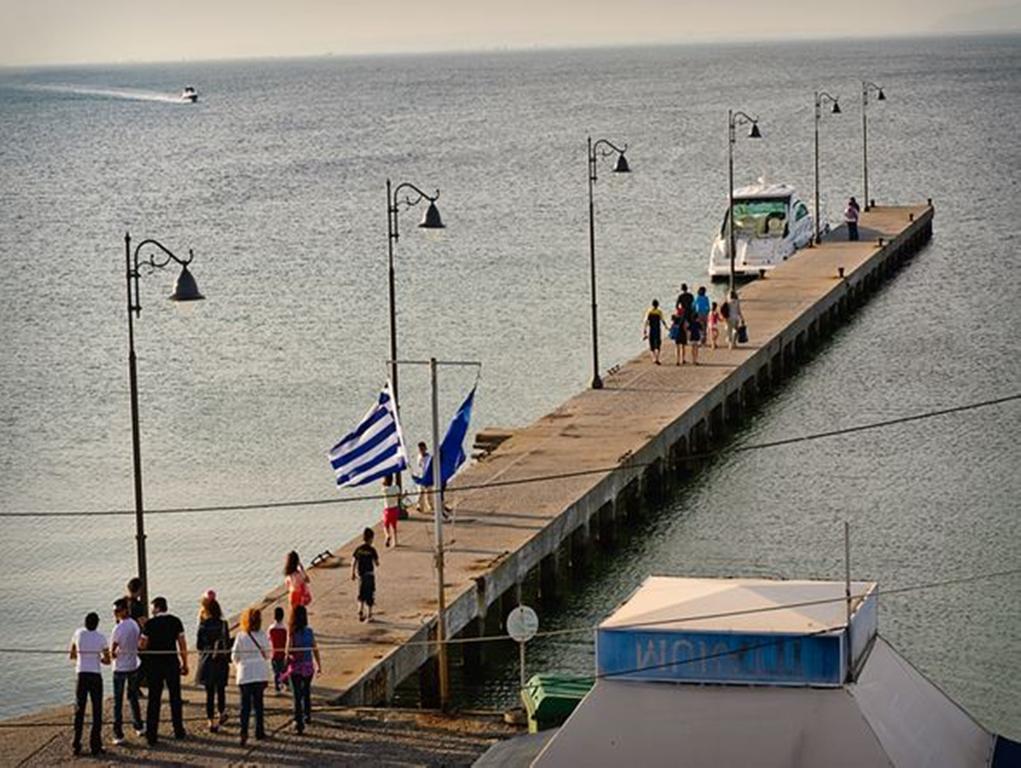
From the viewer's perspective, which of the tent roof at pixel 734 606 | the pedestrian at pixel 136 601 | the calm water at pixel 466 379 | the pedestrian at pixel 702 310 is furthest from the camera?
the pedestrian at pixel 702 310

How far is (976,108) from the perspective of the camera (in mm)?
180250

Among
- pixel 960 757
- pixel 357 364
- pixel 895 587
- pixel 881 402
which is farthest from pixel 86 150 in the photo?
pixel 960 757

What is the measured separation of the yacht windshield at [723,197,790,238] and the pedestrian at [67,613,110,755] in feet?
148

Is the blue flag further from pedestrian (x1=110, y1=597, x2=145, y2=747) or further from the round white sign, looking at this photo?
pedestrian (x1=110, y1=597, x2=145, y2=747)

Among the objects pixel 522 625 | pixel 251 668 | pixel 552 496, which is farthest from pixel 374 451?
pixel 552 496

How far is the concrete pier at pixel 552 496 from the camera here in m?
Answer: 28.5

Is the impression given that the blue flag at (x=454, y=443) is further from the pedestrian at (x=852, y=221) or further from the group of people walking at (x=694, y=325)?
the pedestrian at (x=852, y=221)

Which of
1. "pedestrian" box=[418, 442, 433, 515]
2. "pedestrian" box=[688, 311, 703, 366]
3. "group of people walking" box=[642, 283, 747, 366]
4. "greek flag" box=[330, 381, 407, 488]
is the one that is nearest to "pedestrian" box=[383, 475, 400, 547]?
"pedestrian" box=[418, 442, 433, 515]

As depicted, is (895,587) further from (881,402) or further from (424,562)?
(881,402)

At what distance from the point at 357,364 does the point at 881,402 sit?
1458cm

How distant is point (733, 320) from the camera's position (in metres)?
48.8

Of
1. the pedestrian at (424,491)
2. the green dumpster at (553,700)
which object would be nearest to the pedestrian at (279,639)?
the green dumpster at (553,700)

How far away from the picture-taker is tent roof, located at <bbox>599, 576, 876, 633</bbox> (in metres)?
20.9

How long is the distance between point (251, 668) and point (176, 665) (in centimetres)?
82
